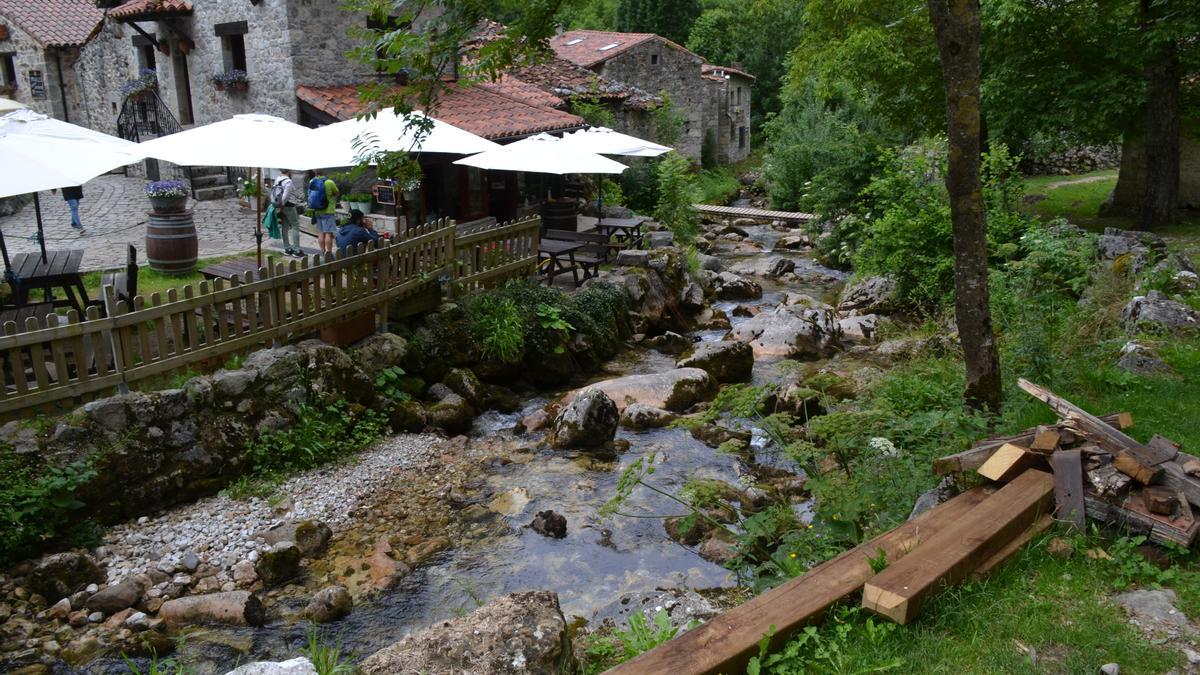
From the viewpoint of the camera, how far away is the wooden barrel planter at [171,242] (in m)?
11.8

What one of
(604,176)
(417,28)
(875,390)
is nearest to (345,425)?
(875,390)

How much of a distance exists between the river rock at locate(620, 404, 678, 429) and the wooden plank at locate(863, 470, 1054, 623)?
17.6 feet

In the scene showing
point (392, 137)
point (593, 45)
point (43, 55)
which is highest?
point (593, 45)

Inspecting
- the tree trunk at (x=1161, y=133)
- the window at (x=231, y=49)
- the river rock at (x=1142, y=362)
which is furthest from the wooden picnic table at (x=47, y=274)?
the tree trunk at (x=1161, y=133)

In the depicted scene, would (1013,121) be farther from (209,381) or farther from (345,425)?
(209,381)

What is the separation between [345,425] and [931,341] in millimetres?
7222

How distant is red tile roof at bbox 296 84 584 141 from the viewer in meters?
16.7

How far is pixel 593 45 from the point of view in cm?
3094

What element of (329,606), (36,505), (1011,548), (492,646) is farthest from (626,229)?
(492,646)

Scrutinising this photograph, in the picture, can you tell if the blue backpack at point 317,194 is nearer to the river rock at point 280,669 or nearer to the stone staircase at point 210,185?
the stone staircase at point 210,185

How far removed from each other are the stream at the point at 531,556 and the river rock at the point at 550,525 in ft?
0.25

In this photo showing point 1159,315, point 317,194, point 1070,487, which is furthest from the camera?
point 317,194

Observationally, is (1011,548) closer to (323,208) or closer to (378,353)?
(378,353)

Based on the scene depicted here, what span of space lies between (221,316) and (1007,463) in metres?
7.33
